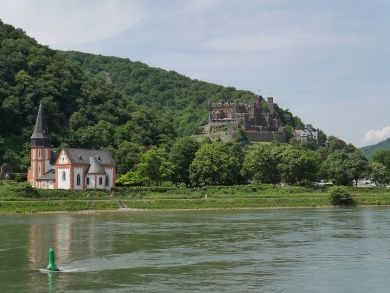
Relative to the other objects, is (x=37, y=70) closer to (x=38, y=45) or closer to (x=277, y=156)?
(x=38, y=45)

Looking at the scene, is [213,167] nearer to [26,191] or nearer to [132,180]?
[132,180]

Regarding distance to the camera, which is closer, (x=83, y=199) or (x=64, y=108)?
(x=83, y=199)

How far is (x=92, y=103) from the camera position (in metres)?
151

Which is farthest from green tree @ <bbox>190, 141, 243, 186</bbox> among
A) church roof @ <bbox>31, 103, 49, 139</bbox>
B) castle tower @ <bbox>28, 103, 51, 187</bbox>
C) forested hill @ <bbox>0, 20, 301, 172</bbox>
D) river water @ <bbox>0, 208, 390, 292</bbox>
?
river water @ <bbox>0, 208, 390, 292</bbox>

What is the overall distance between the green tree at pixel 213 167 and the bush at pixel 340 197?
20.0 meters

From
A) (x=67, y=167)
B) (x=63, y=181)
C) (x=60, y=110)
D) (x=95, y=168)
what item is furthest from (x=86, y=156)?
(x=60, y=110)

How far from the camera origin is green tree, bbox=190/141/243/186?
338 ft

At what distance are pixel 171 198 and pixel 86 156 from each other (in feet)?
65.4

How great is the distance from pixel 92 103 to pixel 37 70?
15.1 metres

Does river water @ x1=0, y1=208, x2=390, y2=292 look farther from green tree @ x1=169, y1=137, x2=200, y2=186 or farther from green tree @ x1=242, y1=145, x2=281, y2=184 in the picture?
green tree @ x1=169, y1=137, x2=200, y2=186

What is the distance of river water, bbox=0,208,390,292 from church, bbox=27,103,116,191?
3851 cm

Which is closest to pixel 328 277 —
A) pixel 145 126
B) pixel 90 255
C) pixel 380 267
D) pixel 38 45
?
pixel 380 267

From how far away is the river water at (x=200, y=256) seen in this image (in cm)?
2834

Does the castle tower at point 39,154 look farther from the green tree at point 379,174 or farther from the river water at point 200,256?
the green tree at point 379,174
